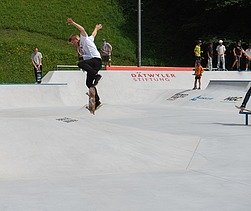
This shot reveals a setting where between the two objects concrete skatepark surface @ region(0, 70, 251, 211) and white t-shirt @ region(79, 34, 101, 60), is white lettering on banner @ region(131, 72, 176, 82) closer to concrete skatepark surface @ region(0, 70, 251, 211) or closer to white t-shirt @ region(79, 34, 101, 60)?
concrete skatepark surface @ region(0, 70, 251, 211)

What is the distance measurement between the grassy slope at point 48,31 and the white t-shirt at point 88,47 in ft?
61.0

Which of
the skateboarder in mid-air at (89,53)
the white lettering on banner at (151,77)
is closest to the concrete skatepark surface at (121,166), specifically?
the skateboarder in mid-air at (89,53)

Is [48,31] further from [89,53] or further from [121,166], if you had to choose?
[121,166]

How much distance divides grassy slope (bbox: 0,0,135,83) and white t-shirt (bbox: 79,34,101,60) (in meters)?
18.6

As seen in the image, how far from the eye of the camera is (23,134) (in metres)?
6.97

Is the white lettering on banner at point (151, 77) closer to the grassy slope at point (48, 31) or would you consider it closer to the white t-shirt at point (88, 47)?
the grassy slope at point (48, 31)

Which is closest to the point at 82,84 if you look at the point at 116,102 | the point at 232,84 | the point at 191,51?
the point at 116,102

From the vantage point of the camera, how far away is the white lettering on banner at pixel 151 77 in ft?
72.0

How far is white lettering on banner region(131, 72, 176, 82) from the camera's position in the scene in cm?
2195

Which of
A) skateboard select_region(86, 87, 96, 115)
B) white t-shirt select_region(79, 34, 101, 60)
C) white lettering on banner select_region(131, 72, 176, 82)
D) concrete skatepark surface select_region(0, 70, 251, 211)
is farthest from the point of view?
white lettering on banner select_region(131, 72, 176, 82)

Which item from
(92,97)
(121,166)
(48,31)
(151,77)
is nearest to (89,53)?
(92,97)

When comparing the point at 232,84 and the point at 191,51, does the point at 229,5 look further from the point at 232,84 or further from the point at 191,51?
the point at 232,84

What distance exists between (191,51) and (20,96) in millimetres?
22629

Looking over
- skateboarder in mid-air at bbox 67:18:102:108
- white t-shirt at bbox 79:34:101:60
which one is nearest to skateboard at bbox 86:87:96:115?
skateboarder in mid-air at bbox 67:18:102:108
